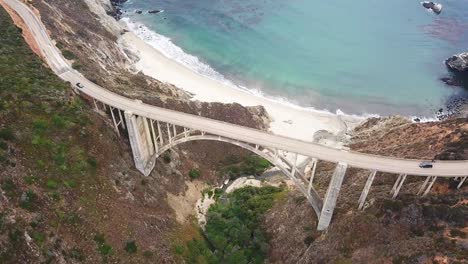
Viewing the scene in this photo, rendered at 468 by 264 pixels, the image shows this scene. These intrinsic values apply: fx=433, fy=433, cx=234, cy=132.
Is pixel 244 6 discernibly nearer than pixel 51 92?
No

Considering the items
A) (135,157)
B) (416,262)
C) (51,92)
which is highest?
Answer: (51,92)

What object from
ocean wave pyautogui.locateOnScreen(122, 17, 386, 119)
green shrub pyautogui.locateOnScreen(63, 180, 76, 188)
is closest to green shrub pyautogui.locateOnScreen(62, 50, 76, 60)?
green shrub pyautogui.locateOnScreen(63, 180, 76, 188)

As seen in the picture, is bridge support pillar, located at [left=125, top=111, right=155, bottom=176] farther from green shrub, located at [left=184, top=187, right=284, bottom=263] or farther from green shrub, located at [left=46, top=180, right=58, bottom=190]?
green shrub, located at [left=46, top=180, right=58, bottom=190]

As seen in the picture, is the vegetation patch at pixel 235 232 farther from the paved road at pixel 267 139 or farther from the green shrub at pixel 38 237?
the green shrub at pixel 38 237

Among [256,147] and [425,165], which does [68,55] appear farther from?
[425,165]

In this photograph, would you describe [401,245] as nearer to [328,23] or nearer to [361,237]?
[361,237]

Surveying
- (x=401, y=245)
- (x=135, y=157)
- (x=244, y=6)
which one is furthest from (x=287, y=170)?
(x=244, y=6)
